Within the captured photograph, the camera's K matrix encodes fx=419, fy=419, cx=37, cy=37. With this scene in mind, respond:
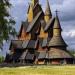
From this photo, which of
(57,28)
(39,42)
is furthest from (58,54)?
(39,42)

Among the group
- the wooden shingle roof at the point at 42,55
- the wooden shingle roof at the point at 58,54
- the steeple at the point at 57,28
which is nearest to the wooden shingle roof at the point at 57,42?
the steeple at the point at 57,28

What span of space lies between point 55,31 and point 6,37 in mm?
28502

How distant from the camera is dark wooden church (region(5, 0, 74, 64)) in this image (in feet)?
315

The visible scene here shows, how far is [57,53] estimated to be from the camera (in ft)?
314

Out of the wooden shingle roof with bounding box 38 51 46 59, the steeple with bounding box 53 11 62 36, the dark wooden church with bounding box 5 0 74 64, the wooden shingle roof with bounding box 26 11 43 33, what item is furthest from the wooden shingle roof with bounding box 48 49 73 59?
the wooden shingle roof with bounding box 26 11 43 33

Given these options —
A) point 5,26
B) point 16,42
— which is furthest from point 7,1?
point 16,42

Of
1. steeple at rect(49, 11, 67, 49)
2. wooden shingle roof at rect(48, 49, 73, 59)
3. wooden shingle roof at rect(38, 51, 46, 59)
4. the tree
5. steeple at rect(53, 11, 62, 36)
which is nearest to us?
the tree

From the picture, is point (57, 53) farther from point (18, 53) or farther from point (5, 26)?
point (5, 26)

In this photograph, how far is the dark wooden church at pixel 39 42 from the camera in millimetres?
95981

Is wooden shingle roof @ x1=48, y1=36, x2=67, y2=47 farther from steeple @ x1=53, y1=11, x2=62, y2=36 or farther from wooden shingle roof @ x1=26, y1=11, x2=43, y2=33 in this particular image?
wooden shingle roof @ x1=26, y1=11, x2=43, y2=33

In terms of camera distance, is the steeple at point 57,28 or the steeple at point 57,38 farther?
the steeple at point 57,28

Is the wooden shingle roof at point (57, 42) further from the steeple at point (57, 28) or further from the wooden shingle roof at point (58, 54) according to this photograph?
A: the wooden shingle roof at point (58, 54)

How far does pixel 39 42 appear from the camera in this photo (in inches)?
4090

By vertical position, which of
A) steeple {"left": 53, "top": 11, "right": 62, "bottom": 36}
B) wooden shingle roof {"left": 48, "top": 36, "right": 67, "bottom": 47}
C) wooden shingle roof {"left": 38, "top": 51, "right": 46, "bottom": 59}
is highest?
steeple {"left": 53, "top": 11, "right": 62, "bottom": 36}
